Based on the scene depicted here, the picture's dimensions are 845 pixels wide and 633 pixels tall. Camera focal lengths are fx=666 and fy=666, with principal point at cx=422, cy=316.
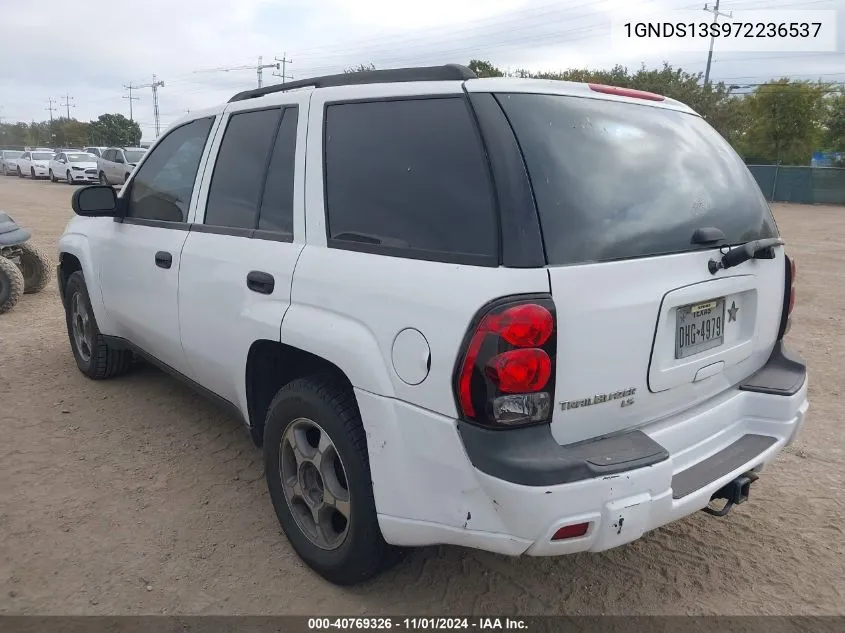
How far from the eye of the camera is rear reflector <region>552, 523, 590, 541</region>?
1937mm

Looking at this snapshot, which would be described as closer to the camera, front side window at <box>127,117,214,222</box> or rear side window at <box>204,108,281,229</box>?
rear side window at <box>204,108,281,229</box>

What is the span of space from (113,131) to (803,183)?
57335 mm

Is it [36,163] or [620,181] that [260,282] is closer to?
[620,181]

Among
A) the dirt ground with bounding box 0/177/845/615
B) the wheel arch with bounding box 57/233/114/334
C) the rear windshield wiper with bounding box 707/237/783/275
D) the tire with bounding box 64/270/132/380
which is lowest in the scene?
the dirt ground with bounding box 0/177/845/615

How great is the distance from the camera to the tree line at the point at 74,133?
62.4 meters

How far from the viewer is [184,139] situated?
368 centimetres

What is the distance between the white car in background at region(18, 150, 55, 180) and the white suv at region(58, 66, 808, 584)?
35.0 meters

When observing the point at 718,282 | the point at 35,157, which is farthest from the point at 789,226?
the point at 35,157

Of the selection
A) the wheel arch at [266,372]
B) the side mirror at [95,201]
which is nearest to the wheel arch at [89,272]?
the side mirror at [95,201]

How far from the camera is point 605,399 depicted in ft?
6.86

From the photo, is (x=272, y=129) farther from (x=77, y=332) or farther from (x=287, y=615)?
(x=77, y=332)

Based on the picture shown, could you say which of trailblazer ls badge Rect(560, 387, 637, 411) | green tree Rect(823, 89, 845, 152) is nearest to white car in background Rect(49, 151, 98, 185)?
trailblazer ls badge Rect(560, 387, 637, 411)

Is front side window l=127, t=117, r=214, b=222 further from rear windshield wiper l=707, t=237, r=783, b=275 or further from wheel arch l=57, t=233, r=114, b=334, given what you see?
rear windshield wiper l=707, t=237, r=783, b=275

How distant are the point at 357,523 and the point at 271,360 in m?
0.86
